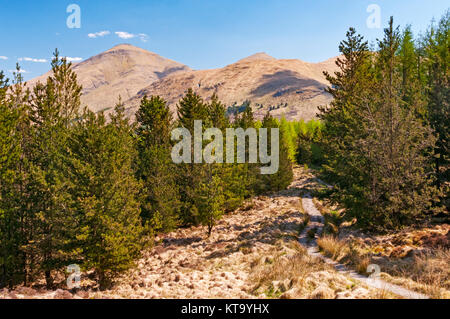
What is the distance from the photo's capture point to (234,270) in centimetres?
1440

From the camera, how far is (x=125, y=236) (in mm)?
14875

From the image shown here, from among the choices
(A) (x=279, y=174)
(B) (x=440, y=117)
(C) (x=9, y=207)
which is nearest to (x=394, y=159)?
A: (B) (x=440, y=117)

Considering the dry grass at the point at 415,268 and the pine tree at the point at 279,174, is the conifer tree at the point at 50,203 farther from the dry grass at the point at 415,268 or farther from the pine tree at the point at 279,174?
the pine tree at the point at 279,174

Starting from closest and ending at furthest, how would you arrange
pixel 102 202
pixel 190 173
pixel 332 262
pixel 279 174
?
pixel 332 262 → pixel 102 202 → pixel 190 173 → pixel 279 174

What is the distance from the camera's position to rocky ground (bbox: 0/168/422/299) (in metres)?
10.4

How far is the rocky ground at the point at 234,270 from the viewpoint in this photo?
1039cm

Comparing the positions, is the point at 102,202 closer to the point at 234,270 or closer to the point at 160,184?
the point at 234,270

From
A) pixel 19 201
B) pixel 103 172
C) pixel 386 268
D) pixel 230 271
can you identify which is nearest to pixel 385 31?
pixel 386 268

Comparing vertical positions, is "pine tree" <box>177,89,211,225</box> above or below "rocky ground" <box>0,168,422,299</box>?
above

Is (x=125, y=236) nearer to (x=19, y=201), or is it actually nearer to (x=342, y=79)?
(x=19, y=201)

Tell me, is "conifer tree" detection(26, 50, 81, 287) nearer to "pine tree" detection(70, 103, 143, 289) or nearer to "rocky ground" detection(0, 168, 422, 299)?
"pine tree" detection(70, 103, 143, 289)

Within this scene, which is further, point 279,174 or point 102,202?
point 279,174

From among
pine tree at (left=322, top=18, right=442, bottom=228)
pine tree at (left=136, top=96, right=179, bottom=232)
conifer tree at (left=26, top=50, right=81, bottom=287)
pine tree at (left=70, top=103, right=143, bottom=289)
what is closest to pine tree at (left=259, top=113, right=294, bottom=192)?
pine tree at (left=136, top=96, right=179, bottom=232)

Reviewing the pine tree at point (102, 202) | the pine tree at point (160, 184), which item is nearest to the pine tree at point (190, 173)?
the pine tree at point (160, 184)
